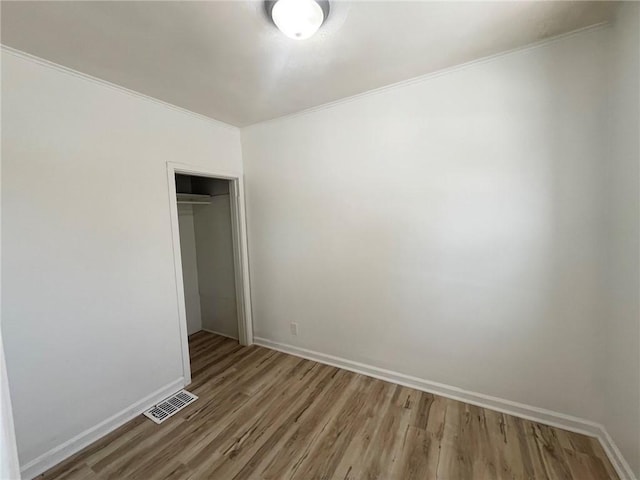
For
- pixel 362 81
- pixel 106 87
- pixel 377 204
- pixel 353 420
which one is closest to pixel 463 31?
pixel 362 81

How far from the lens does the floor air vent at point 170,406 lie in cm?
209

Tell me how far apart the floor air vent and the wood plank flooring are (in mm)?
54

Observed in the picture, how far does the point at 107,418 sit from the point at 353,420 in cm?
179

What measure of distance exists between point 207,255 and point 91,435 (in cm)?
207

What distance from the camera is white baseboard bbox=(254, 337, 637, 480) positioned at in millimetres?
1587

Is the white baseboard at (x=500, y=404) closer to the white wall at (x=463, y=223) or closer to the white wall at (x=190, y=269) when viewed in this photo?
the white wall at (x=463, y=223)

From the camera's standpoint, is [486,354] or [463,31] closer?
[463,31]

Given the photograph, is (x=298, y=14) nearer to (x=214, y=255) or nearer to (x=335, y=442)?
(x=335, y=442)

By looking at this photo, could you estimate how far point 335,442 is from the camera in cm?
180

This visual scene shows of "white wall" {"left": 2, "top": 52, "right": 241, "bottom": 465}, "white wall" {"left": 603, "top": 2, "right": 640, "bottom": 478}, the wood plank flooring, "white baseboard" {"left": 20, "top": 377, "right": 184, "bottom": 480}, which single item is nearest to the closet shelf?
"white wall" {"left": 2, "top": 52, "right": 241, "bottom": 465}

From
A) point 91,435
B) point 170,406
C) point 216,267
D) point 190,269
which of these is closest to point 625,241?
point 170,406

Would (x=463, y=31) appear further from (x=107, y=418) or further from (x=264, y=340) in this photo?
(x=107, y=418)

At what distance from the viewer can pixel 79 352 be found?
1.82 m

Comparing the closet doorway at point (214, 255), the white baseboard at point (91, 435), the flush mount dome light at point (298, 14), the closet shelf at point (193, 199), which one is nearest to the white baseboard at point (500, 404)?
the closet doorway at point (214, 255)
